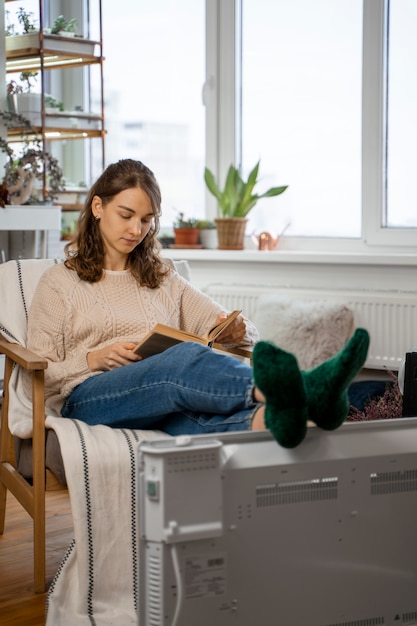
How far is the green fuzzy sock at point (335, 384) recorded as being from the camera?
1.51 m

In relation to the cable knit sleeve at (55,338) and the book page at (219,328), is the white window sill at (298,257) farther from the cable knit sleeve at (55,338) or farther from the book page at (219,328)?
the cable knit sleeve at (55,338)

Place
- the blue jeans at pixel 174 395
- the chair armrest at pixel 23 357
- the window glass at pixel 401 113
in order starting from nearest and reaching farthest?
1. the blue jeans at pixel 174 395
2. the chair armrest at pixel 23 357
3. the window glass at pixel 401 113

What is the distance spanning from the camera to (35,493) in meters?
2.19

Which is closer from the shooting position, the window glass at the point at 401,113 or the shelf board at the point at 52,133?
the window glass at the point at 401,113

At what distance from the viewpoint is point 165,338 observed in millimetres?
2119

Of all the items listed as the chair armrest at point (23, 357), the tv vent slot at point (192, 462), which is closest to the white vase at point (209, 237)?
the chair armrest at point (23, 357)

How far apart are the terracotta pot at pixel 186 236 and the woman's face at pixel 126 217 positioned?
1.92 metres

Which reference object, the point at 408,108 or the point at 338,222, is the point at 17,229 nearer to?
the point at 338,222

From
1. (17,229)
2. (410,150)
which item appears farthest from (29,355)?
(410,150)

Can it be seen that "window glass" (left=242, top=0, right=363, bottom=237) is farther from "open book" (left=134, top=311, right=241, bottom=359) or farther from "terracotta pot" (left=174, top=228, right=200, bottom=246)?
"open book" (left=134, top=311, right=241, bottom=359)

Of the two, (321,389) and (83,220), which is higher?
(83,220)

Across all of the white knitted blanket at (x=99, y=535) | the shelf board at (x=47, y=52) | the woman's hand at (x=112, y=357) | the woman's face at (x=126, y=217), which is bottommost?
the white knitted blanket at (x=99, y=535)

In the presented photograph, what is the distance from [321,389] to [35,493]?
945mm

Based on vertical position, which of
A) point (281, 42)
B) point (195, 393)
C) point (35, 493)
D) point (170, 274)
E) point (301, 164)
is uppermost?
point (281, 42)
